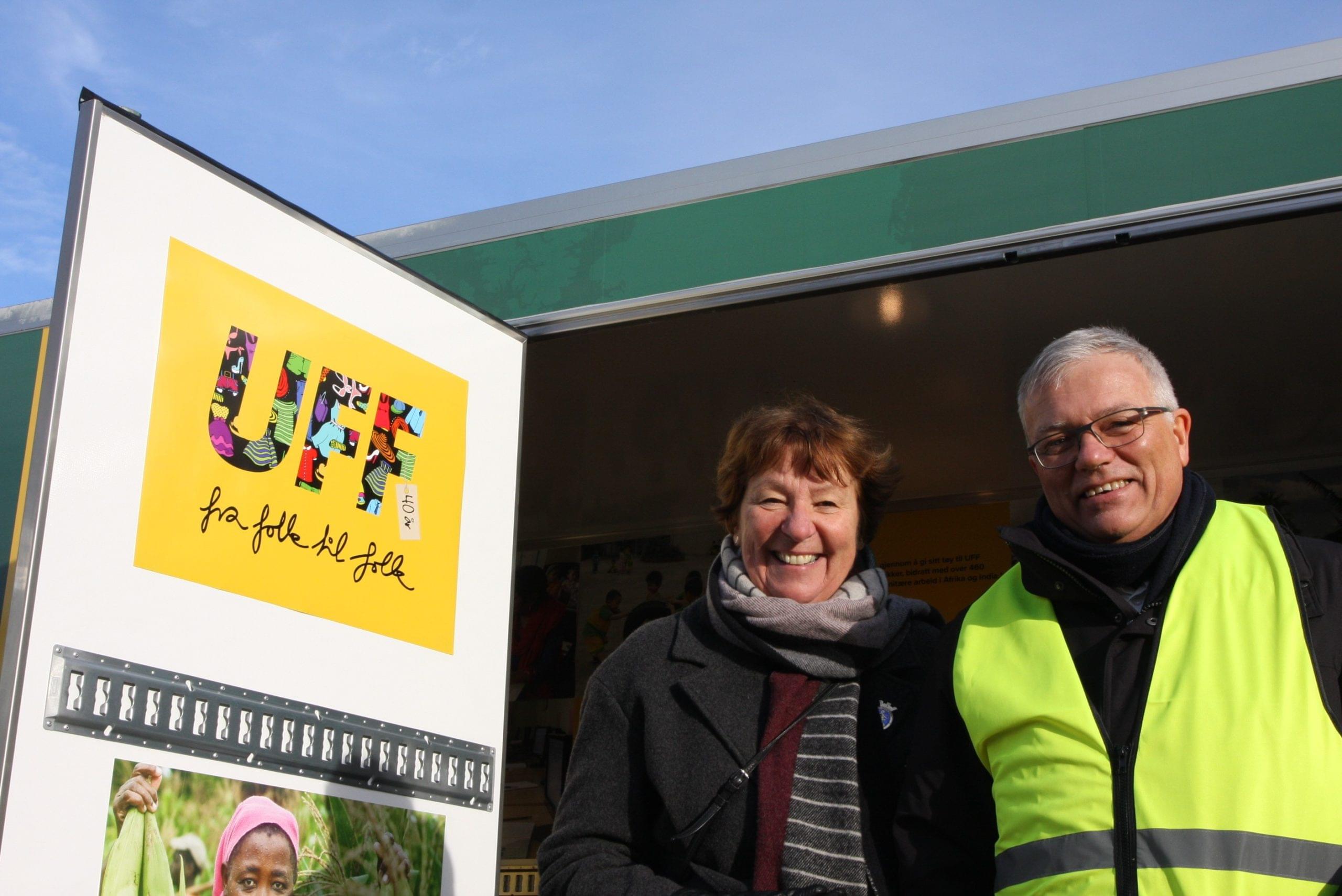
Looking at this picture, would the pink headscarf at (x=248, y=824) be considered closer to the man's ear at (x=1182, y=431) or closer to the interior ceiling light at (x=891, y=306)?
the man's ear at (x=1182, y=431)

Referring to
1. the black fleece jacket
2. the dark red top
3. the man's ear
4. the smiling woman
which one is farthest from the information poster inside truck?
the man's ear

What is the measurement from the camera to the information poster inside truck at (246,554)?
7.09 ft

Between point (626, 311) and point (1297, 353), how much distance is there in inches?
110

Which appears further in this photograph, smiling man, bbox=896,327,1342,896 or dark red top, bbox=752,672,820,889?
dark red top, bbox=752,672,820,889

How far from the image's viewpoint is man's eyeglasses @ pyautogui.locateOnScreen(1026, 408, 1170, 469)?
200 centimetres

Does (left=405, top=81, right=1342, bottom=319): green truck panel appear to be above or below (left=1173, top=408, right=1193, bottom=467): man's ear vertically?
above

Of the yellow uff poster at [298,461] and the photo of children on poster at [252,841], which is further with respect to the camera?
the yellow uff poster at [298,461]

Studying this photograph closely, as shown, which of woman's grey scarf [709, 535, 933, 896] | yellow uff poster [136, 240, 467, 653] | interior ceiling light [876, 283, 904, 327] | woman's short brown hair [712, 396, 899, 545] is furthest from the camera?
interior ceiling light [876, 283, 904, 327]

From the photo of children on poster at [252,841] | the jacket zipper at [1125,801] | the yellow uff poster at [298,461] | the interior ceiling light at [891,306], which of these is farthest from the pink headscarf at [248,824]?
the interior ceiling light at [891,306]

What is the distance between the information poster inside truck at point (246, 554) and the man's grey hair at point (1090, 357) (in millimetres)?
1412

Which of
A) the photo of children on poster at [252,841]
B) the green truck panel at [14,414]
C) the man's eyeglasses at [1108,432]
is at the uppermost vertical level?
the green truck panel at [14,414]

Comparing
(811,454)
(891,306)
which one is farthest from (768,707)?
(891,306)

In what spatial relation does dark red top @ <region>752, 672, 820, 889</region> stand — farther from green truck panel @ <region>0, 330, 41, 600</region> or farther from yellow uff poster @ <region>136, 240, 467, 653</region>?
green truck panel @ <region>0, 330, 41, 600</region>

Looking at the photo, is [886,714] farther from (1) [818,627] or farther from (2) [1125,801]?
(2) [1125,801]
